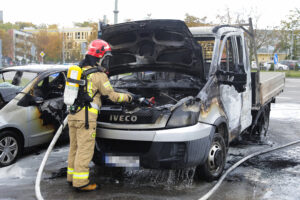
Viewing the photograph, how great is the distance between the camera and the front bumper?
4188 mm

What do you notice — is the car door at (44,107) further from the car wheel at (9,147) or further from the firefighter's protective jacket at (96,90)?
the firefighter's protective jacket at (96,90)

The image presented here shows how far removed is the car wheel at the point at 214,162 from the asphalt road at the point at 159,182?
0.43ft

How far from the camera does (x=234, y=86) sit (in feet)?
17.7

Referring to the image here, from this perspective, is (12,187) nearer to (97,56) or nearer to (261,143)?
(97,56)

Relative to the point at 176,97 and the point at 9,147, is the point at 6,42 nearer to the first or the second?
the point at 9,147

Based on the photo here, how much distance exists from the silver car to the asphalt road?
1.08ft

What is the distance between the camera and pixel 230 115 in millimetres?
5312

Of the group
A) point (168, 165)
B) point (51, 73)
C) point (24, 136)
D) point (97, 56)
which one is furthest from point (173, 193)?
point (51, 73)

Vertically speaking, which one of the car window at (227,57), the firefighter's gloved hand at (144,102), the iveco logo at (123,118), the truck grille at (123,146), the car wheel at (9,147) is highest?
the car window at (227,57)

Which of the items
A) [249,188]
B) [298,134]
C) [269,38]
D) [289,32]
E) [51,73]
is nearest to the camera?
[249,188]

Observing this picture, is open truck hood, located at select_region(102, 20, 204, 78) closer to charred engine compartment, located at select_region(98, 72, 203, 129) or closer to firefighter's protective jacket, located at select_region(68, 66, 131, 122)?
charred engine compartment, located at select_region(98, 72, 203, 129)

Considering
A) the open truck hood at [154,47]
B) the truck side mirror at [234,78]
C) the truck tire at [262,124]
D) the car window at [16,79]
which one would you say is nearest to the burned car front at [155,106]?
the open truck hood at [154,47]

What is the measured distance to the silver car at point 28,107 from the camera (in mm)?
5730

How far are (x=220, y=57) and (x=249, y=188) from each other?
1852mm
